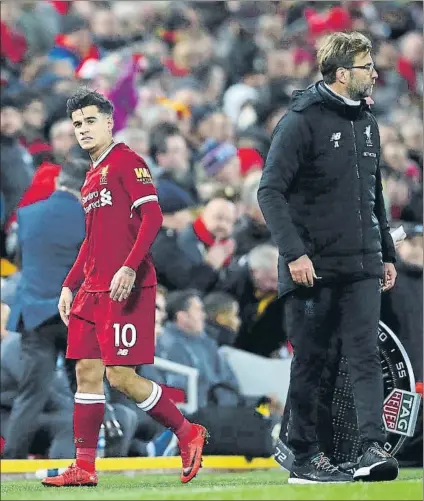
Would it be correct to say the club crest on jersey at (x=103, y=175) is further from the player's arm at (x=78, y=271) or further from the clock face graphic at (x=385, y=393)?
the clock face graphic at (x=385, y=393)

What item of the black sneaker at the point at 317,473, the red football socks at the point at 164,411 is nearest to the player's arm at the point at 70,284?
the red football socks at the point at 164,411

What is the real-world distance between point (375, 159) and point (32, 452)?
3.45 metres

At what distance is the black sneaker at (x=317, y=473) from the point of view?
7.16 meters

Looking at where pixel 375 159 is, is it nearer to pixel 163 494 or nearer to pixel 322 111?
pixel 322 111

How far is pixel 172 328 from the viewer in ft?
36.0

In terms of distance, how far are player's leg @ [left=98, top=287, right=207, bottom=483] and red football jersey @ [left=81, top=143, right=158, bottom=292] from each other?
0.33ft

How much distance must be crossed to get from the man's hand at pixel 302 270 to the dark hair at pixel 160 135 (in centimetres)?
647

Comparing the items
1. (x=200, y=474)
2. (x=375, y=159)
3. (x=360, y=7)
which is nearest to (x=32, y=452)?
(x=200, y=474)

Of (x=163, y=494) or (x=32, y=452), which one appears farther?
(x=32, y=452)

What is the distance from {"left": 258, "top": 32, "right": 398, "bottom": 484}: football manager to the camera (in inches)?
279

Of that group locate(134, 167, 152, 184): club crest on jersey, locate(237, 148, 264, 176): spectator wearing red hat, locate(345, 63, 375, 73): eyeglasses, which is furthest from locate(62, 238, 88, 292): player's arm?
locate(237, 148, 264, 176): spectator wearing red hat

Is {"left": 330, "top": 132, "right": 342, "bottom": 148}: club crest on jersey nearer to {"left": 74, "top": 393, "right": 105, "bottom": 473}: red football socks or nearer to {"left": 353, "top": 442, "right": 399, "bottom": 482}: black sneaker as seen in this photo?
{"left": 353, "top": 442, "right": 399, "bottom": 482}: black sneaker

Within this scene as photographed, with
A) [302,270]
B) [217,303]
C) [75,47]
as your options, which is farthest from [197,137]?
[302,270]

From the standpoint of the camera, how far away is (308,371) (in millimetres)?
7203
